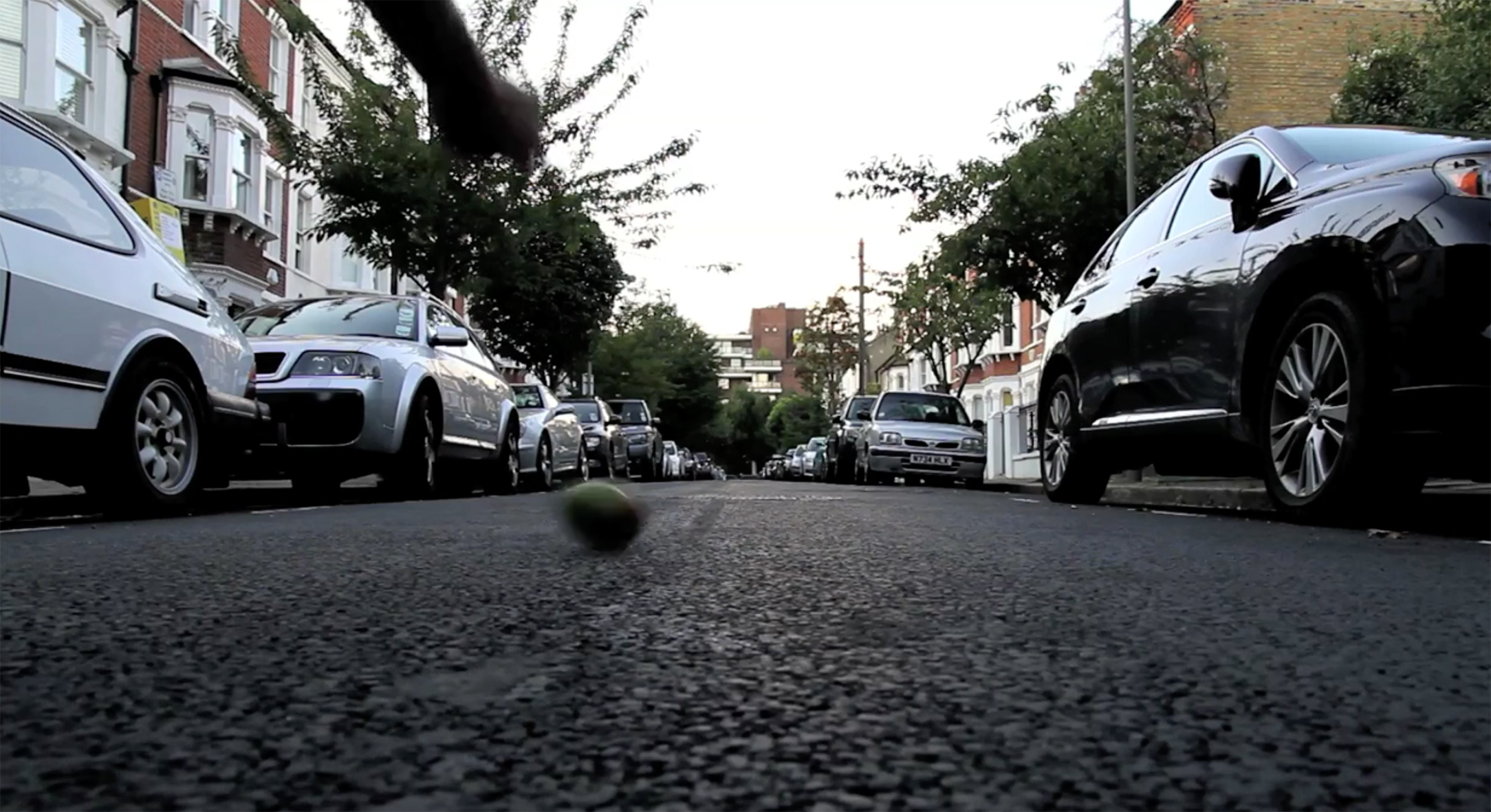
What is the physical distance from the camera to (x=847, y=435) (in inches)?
843

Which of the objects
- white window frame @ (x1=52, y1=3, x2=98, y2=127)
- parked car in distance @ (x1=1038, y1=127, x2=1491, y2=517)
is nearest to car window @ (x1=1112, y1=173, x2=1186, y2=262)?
parked car in distance @ (x1=1038, y1=127, x2=1491, y2=517)

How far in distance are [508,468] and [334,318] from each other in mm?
2958

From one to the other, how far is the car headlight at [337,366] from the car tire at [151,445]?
6.49ft

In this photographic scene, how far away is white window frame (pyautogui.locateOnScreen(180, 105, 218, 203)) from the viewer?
22031 mm

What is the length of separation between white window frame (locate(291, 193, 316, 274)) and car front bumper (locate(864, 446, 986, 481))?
15.0m

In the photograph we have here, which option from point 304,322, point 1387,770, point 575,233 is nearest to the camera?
point 1387,770

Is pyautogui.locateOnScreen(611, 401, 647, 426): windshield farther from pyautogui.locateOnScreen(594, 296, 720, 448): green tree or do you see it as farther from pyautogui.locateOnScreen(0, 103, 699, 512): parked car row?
pyautogui.locateOnScreen(0, 103, 699, 512): parked car row

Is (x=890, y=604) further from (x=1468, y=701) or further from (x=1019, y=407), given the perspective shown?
(x=1019, y=407)

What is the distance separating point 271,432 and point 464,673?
646 cm

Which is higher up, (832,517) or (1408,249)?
(1408,249)

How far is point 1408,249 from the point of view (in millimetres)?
4773

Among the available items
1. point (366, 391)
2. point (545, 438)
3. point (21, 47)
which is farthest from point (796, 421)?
point (366, 391)

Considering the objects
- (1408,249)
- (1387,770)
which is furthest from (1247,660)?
(1408,249)

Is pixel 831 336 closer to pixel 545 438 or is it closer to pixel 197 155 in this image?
pixel 197 155
